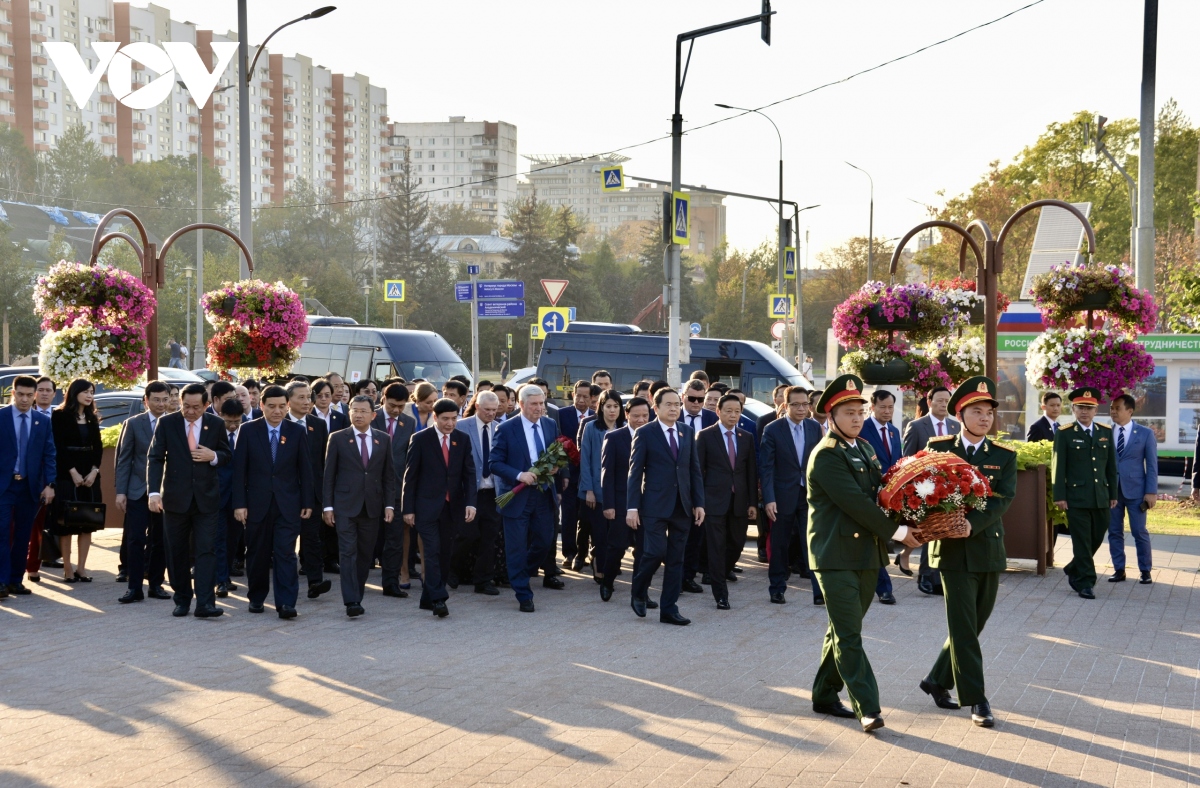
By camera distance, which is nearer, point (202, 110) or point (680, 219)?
point (680, 219)

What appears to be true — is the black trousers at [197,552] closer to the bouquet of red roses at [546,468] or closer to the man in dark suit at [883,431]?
the bouquet of red roses at [546,468]

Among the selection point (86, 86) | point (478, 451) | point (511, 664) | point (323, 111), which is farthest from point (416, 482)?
point (323, 111)

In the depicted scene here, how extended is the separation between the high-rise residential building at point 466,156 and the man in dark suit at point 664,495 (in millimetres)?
166132

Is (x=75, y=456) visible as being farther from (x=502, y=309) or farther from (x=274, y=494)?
(x=502, y=309)

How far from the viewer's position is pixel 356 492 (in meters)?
10.2

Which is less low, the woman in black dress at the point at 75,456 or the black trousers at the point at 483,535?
the woman in black dress at the point at 75,456

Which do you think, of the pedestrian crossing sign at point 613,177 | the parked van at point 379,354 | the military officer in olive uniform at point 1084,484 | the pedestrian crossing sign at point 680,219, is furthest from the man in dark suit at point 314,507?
the parked van at point 379,354

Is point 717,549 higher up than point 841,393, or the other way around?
point 841,393

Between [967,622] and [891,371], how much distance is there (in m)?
5.94

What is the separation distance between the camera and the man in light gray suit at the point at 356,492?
33.2ft

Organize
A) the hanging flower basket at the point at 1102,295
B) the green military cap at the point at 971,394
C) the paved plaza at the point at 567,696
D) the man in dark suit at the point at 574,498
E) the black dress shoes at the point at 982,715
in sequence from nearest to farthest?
1. the paved plaza at the point at 567,696
2. the black dress shoes at the point at 982,715
3. the green military cap at the point at 971,394
4. the hanging flower basket at the point at 1102,295
5. the man in dark suit at the point at 574,498

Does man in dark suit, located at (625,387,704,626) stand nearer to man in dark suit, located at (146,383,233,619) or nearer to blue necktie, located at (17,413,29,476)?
man in dark suit, located at (146,383,233,619)

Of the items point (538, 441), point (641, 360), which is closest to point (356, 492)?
point (538, 441)

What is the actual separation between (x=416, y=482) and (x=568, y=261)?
7221 cm
